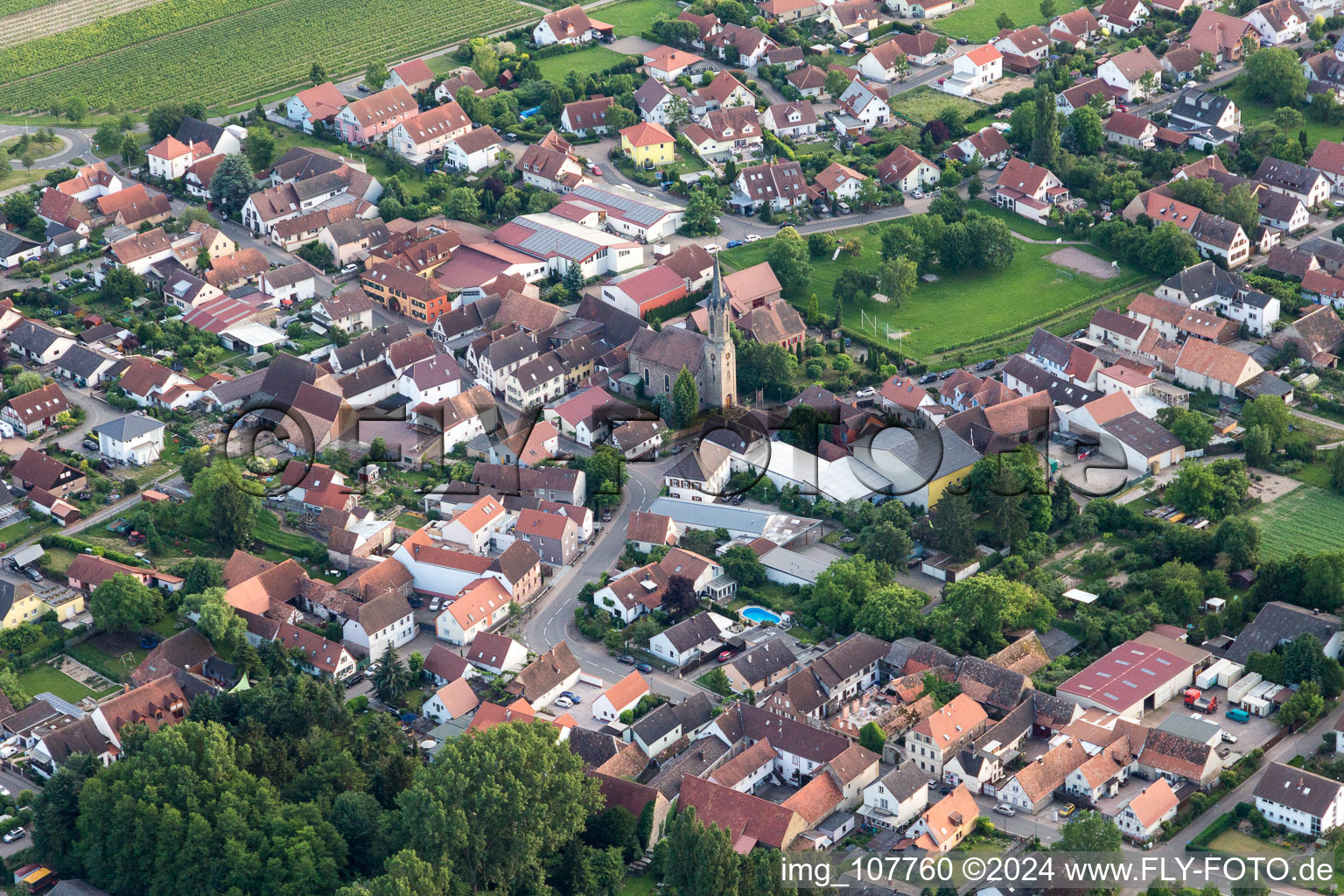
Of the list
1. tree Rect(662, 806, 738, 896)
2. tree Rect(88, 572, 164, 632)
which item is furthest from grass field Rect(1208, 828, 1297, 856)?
tree Rect(88, 572, 164, 632)

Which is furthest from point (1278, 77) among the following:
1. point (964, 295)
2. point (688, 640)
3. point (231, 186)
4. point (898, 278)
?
point (688, 640)

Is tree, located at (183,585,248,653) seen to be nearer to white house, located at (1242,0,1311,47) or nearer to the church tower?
the church tower

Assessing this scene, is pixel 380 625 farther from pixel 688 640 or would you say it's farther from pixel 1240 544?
pixel 1240 544

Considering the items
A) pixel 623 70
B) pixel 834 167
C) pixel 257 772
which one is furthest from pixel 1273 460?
pixel 623 70

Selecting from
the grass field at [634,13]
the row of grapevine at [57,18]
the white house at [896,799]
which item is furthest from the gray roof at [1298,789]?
the row of grapevine at [57,18]

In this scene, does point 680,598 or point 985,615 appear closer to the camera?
point 985,615

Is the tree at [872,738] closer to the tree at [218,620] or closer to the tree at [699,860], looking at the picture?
the tree at [699,860]
